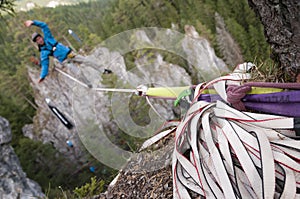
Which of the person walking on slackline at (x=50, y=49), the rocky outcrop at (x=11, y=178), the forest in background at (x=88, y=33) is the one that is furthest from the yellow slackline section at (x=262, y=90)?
the forest in background at (x=88, y=33)

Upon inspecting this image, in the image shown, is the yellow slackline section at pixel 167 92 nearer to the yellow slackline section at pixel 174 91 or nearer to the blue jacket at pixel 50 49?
the yellow slackline section at pixel 174 91

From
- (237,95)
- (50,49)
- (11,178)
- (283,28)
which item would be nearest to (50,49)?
(50,49)

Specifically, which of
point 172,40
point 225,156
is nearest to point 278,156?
point 225,156

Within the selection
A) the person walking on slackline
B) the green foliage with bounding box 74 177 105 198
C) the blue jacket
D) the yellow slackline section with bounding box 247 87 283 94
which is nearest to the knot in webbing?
the yellow slackline section with bounding box 247 87 283 94

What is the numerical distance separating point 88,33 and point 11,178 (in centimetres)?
3308

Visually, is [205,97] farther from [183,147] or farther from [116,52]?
[116,52]

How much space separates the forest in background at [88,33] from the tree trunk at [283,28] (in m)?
28.3

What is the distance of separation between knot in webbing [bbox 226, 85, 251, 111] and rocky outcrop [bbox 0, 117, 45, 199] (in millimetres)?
5656

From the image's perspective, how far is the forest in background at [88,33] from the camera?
3041 cm

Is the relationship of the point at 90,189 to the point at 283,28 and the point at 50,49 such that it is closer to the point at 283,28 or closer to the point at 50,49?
the point at 283,28

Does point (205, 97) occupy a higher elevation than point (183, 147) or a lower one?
higher

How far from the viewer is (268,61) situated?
71.4 inches

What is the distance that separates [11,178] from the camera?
33.0ft

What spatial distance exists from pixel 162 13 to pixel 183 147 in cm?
5300
